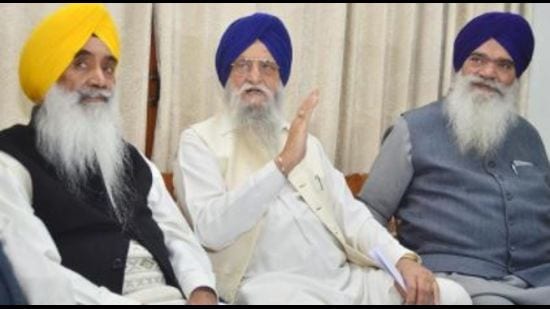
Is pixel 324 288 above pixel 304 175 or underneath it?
underneath

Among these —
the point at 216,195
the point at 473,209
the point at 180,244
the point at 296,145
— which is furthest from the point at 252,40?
the point at 473,209

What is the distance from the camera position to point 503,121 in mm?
3172

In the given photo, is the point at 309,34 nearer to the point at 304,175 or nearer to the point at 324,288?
the point at 304,175

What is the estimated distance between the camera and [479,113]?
10.4ft

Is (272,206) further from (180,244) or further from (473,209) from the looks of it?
(473,209)

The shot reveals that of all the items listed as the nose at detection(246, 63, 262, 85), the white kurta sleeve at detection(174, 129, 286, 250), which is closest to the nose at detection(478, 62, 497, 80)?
the nose at detection(246, 63, 262, 85)

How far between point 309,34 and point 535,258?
4.53ft

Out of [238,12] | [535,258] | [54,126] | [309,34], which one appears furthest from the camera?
[309,34]

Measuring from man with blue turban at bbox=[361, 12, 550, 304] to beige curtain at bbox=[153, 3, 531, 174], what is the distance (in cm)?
59

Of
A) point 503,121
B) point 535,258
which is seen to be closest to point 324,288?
point 535,258

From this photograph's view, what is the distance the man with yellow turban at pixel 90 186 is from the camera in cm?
228

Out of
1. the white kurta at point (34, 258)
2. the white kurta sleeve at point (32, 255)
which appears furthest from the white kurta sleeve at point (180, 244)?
the white kurta sleeve at point (32, 255)

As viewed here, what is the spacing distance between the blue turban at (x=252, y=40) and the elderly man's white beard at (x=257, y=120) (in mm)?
97

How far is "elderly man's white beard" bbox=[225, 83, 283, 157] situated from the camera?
113 inches
